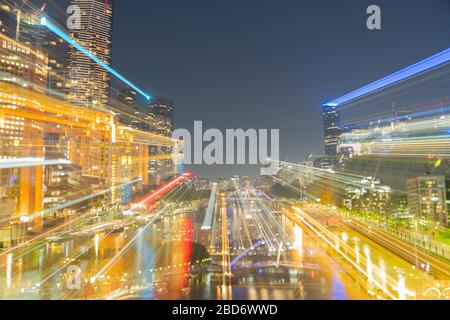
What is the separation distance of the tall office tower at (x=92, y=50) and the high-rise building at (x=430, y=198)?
17.1 meters

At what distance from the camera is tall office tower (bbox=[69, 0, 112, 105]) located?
768 inches

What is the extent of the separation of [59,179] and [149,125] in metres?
11.5

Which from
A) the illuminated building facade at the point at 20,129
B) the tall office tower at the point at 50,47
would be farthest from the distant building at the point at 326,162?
the illuminated building facade at the point at 20,129

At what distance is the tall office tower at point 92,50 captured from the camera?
19516mm

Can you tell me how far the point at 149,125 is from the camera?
21906 mm

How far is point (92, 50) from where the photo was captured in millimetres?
20578

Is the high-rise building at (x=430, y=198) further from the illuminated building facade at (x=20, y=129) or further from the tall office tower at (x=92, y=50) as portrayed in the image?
the tall office tower at (x=92, y=50)

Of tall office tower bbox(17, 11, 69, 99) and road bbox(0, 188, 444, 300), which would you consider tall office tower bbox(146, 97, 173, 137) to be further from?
road bbox(0, 188, 444, 300)

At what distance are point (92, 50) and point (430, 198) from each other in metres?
20.7

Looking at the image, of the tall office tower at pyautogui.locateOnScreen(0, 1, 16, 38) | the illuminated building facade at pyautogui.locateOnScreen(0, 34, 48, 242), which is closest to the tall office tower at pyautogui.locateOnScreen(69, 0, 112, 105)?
the illuminated building facade at pyautogui.locateOnScreen(0, 34, 48, 242)

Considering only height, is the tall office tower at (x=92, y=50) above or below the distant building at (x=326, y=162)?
above

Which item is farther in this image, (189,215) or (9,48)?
(189,215)
